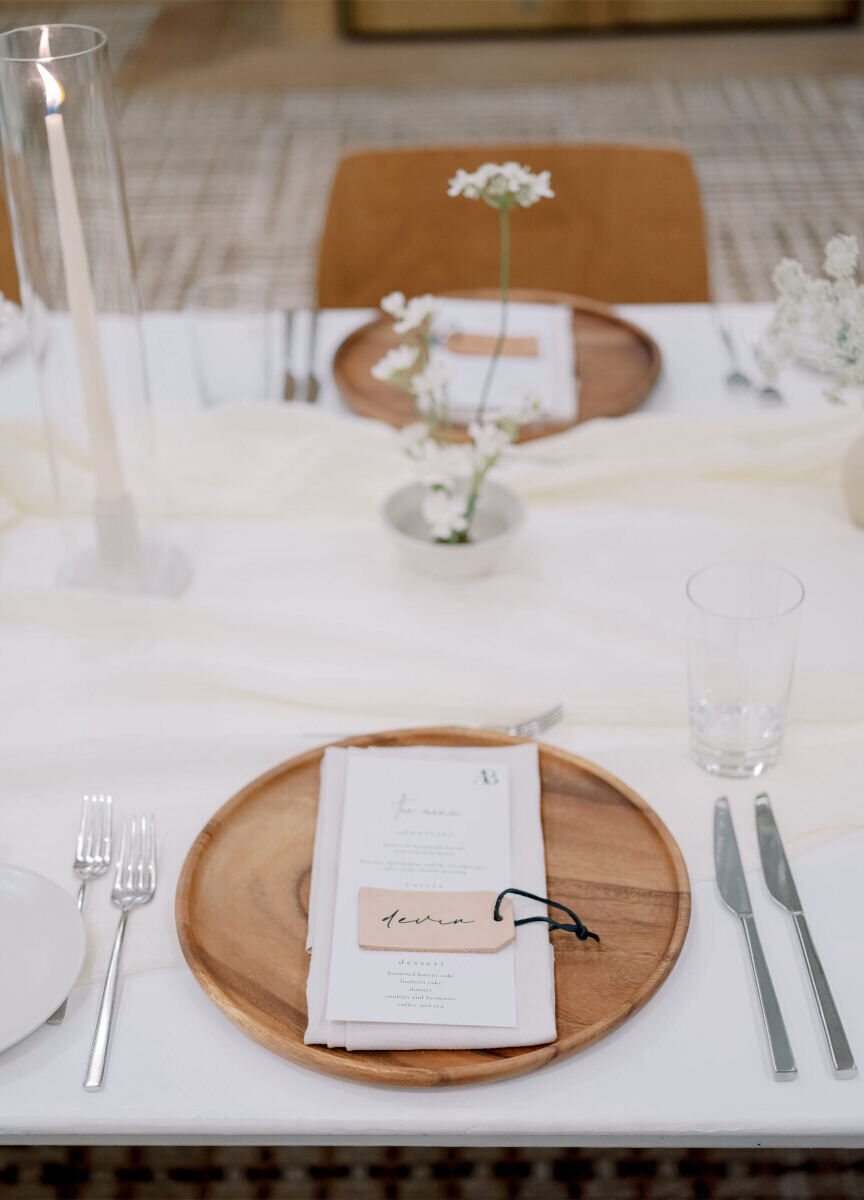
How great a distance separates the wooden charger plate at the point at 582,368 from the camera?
4.88 ft

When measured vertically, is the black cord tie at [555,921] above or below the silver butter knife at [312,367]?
above

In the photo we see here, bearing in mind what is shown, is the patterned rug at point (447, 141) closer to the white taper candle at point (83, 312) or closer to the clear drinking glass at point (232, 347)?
the clear drinking glass at point (232, 347)

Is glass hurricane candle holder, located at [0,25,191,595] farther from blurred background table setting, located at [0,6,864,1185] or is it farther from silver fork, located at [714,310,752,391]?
silver fork, located at [714,310,752,391]

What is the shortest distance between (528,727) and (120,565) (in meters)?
0.44

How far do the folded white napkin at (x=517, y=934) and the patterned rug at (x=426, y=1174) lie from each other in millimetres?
658

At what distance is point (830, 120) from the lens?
5.04m

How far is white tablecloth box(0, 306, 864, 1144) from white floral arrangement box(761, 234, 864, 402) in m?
0.22

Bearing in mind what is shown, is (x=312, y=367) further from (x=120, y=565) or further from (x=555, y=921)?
(x=555, y=921)

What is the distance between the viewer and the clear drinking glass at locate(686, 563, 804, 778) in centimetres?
97

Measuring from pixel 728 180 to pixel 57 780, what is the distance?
407 centimetres

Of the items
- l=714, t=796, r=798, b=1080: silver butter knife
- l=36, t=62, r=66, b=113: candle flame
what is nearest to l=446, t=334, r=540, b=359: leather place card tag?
l=36, t=62, r=66, b=113: candle flame

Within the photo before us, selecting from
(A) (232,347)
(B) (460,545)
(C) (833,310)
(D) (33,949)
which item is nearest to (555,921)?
(D) (33,949)

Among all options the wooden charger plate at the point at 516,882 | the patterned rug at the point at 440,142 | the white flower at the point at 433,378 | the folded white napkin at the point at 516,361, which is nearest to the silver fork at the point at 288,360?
the folded white napkin at the point at 516,361

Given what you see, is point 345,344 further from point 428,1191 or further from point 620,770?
point 428,1191
